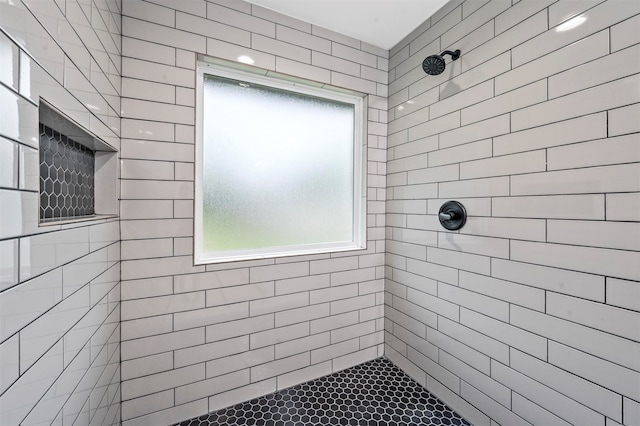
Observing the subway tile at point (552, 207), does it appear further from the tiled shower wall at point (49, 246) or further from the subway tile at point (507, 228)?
the tiled shower wall at point (49, 246)

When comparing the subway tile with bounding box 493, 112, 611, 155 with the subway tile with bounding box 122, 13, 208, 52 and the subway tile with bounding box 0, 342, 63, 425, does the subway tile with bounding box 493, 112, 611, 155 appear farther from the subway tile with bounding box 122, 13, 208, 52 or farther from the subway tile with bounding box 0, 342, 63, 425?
the subway tile with bounding box 0, 342, 63, 425

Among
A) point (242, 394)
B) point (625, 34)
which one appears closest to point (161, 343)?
point (242, 394)

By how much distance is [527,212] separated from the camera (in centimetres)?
112

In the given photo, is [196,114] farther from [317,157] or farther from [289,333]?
[289,333]

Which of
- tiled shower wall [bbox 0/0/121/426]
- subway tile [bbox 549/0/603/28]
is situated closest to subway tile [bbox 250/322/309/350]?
tiled shower wall [bbox 0/0/121/426]

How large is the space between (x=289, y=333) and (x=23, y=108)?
146 cm

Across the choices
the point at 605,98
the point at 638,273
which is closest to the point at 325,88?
the point at 605,98

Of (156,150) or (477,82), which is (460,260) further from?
(156,150)

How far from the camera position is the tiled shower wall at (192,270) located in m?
1.25

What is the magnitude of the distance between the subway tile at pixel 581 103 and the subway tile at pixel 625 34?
0.35 feet

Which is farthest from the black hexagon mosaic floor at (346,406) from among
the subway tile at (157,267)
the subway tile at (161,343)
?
the subway tile at (157,267)

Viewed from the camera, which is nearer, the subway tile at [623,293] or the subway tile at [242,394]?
the subway tile at [623,293]

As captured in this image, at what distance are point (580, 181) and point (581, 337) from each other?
550 mm

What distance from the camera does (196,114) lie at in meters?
1.40
